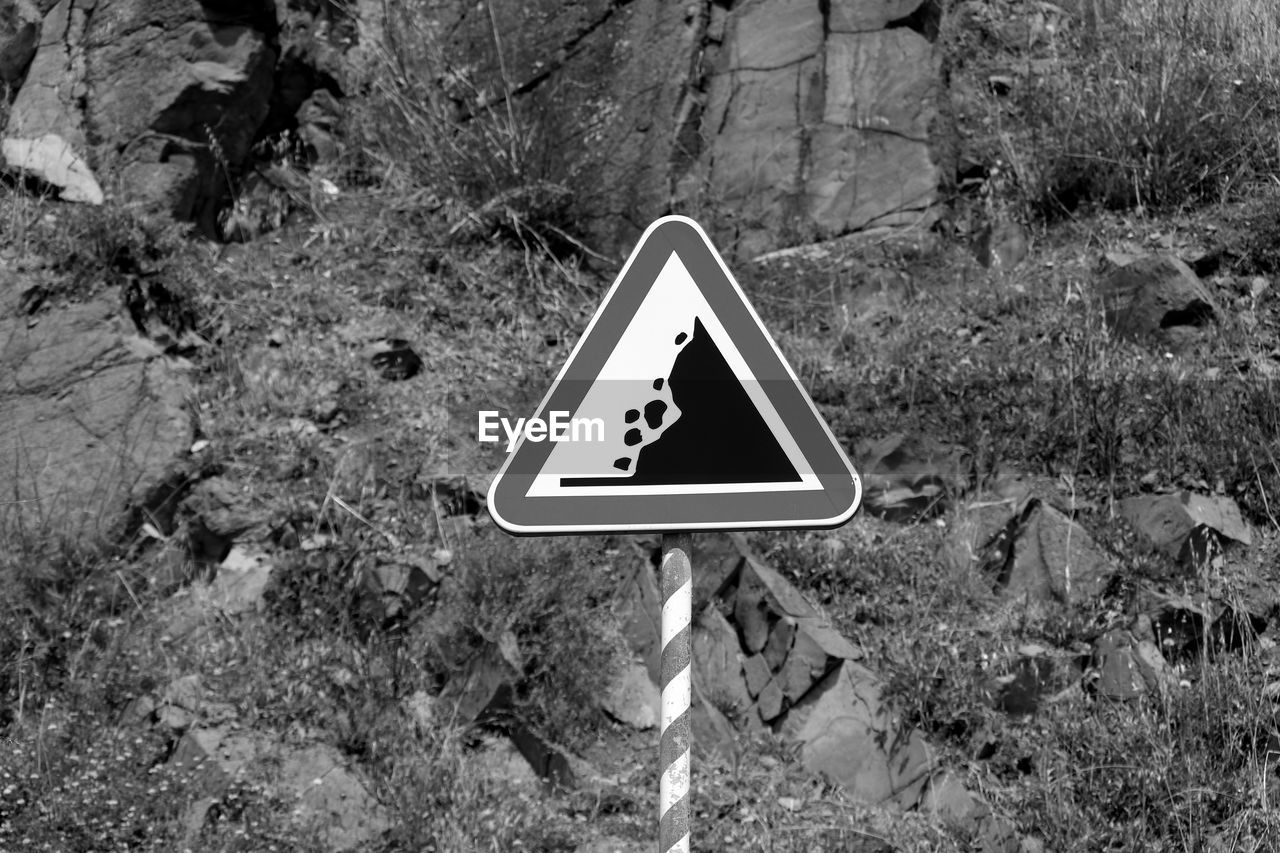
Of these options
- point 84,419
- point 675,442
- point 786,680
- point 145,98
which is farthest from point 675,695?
point 145,98


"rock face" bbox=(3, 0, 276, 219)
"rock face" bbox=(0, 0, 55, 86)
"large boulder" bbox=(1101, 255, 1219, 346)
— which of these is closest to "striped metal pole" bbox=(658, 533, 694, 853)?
"large boulder" bbox=(1101, 255, 1219, 346)

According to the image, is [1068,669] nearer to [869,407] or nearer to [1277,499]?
[1277,499]

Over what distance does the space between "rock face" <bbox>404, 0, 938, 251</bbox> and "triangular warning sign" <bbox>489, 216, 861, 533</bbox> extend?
13.3 ft

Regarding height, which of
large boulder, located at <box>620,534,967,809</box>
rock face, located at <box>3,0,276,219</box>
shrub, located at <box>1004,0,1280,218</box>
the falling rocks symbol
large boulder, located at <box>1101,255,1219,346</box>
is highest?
the falling rocks symbol

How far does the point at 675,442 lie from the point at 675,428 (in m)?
0.03

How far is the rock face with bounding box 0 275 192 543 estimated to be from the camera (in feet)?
17.3

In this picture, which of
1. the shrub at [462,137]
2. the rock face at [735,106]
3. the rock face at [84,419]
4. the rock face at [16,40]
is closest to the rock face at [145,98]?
the rock face at [16,40]

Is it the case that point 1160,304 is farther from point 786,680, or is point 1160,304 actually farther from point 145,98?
point 145,98

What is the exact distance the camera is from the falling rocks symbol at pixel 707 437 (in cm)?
279

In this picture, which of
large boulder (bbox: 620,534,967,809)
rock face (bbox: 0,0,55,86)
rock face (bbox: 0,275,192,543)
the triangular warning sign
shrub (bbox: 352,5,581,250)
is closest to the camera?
the triangular warning sign

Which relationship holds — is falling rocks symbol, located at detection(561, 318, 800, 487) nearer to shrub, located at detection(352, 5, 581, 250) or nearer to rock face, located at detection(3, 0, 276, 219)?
shrub, located at detection(352, 5, 581, 250)

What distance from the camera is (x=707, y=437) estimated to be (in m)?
2.81

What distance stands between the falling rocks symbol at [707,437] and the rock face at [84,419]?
3.28m

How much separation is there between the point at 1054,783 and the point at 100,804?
3.23m
